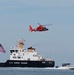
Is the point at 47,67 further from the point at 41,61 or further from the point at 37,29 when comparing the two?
the point at 37,29

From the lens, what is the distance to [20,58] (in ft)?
609

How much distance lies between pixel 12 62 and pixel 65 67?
15492 millimetres

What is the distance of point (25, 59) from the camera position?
607ft

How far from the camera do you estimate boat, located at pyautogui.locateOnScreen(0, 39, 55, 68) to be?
598 ft

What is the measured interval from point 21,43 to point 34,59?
273 inches

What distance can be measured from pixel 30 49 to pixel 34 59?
3.68m

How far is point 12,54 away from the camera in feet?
604

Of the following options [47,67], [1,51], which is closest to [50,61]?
[47,67]

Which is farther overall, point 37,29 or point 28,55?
point 28,55

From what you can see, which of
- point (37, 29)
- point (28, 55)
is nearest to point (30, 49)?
point (28, 55)

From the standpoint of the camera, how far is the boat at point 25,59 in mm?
182375

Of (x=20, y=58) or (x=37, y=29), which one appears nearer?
(x=37, y=29)

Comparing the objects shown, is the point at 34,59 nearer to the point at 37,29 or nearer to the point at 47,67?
the point at 47,67

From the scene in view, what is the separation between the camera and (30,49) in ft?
608
